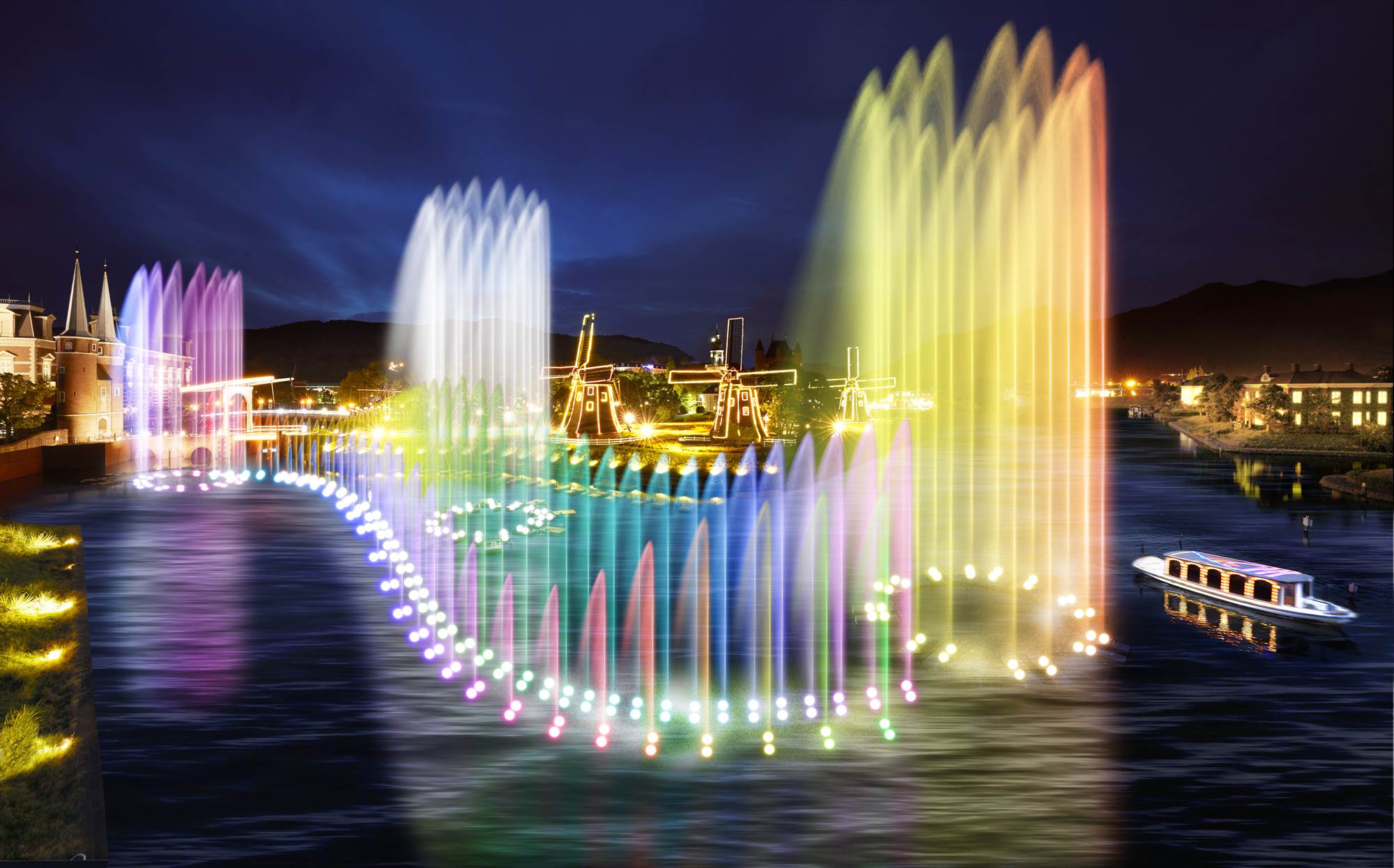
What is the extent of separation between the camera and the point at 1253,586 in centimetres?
3262

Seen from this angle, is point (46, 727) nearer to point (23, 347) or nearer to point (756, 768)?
point (756, 768)

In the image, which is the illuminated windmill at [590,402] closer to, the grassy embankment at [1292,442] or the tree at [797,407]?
the tree at [797,407]

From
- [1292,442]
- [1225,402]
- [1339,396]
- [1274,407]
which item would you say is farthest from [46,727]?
[1225,402]

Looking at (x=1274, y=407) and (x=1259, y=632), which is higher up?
(x=1274, y=407)

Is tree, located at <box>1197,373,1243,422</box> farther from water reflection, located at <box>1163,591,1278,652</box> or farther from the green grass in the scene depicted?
water reflection, located at <box>1163,591,1278,652</box>

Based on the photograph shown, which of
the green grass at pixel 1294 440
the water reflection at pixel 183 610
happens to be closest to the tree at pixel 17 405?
the water reflection at pixel 183 610

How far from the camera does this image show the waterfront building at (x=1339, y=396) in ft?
461

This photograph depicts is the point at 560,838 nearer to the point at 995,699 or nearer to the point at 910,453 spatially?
the point at 995,699

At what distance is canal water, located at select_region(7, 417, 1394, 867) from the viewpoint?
15.7m

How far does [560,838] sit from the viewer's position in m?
15.9

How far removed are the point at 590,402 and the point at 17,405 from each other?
48.1 m

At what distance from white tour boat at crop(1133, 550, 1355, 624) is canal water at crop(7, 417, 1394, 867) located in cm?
88

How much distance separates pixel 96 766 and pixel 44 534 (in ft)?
106

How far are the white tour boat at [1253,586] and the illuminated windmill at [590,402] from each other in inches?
2893
